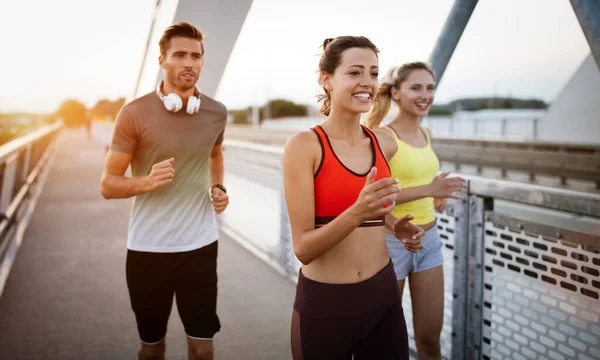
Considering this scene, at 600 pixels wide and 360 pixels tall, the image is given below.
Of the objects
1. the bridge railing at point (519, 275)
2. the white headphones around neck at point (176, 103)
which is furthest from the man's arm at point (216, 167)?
the bridge railing at point (519, 275)

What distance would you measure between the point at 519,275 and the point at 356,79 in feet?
5.43

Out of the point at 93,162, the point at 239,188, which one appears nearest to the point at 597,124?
the point at 239,188

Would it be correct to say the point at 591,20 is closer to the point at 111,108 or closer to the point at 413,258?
the point at 413,258

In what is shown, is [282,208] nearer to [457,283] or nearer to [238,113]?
[457,283]

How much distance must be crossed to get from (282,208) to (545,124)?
17042 mm

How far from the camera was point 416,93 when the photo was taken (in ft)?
11.1

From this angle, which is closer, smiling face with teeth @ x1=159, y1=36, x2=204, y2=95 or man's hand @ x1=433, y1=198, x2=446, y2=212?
smiling face with teeth @ x1=159, y1=36, x2=204, y2=95

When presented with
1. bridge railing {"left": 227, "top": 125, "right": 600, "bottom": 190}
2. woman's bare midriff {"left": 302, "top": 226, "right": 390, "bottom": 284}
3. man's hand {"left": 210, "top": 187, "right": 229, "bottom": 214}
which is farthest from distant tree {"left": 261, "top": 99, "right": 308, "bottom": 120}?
woman's bare midriff {"left": 302, "top": 226, "right": 390, "bottom": 284}

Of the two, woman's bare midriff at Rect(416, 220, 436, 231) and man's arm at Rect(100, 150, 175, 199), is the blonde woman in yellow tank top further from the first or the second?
man's arm at Rect(100, 150, 175, 199)

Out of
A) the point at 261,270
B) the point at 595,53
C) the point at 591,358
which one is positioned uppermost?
the point at 595,53

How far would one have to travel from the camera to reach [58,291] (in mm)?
5492

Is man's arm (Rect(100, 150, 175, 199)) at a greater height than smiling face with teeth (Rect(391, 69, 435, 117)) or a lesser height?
lesser

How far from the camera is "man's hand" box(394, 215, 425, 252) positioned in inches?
92.4

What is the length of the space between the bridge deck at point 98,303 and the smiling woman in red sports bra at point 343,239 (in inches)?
82.0
